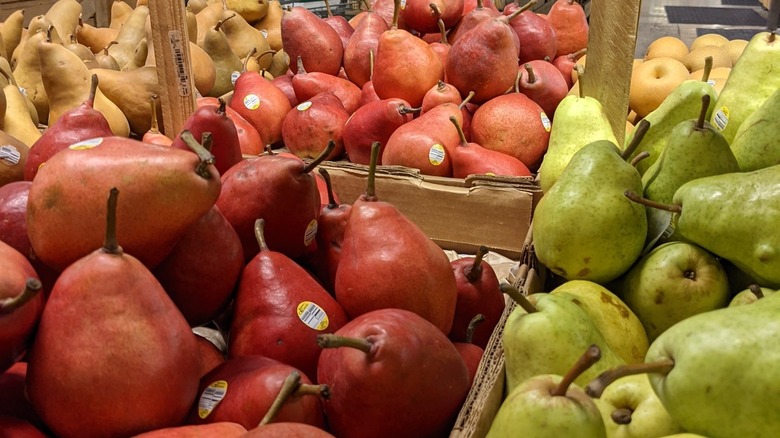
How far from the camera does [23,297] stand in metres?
0.64

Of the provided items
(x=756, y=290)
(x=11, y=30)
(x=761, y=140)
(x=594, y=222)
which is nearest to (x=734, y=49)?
(x=761, y=140)

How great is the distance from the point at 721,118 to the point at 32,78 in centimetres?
203

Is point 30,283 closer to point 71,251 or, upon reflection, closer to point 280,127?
point 71,251

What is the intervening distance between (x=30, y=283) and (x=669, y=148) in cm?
95

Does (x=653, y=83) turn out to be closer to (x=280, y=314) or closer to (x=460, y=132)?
(x=460, y=132)

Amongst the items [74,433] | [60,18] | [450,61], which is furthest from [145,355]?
[60,18]

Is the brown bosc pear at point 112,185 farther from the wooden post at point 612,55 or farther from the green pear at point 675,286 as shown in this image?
the wooden post at point 612,55

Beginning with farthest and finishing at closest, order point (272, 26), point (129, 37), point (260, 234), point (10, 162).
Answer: point (272, 26) < point (129, 37) < point (10, 162) < point (260, 234)

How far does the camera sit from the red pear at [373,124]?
1.87 m

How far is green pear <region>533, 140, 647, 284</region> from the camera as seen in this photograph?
1.08 meters

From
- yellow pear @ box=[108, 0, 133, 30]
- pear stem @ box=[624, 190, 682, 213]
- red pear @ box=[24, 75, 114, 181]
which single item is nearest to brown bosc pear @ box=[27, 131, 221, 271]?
red pear @ box=[24, 75, 114, 181]

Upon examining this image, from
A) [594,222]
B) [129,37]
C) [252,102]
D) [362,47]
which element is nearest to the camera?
[594,222]

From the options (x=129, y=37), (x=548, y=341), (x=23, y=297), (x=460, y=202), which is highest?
(x=23, y=297)

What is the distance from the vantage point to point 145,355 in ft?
2.31
